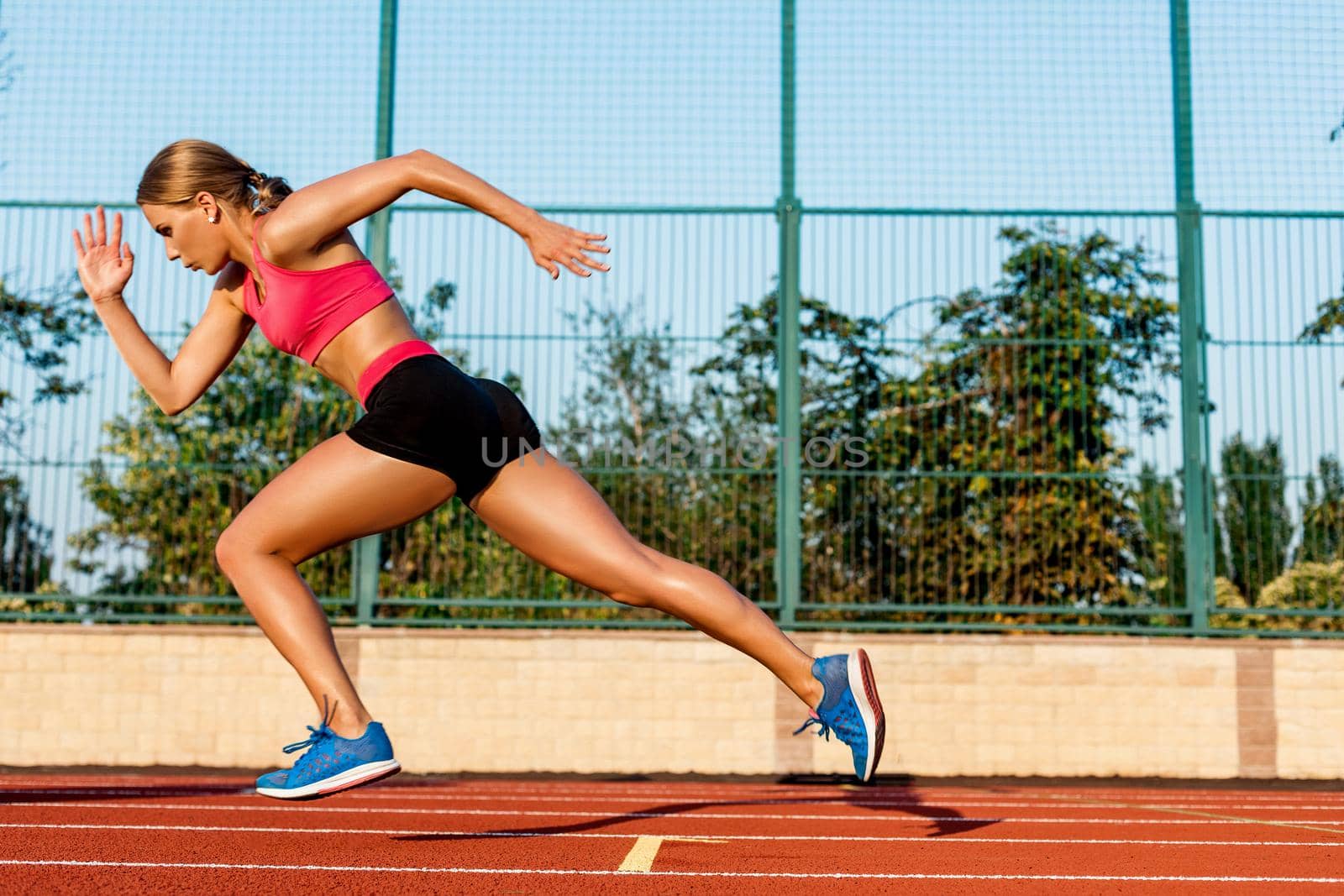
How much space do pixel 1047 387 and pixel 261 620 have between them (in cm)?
648

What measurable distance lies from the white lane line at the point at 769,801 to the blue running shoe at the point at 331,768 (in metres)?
3.04

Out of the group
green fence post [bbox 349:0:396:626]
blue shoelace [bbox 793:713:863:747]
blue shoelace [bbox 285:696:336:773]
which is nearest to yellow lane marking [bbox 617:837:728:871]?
blue shoelace [bbox 793:713:863:747]

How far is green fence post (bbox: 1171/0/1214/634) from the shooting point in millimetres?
8617

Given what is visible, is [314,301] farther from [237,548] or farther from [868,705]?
[868,705]

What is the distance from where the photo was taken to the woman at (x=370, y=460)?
319 centimetres

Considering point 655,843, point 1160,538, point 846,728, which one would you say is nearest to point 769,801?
point 655,843

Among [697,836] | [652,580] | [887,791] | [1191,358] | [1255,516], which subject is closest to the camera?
[652,580]

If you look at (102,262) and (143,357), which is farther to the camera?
(102,262)

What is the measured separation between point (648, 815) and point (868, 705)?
7.07ft

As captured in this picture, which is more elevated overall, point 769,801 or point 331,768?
point 331,768

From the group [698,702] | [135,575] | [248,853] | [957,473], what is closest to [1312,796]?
[957,473]

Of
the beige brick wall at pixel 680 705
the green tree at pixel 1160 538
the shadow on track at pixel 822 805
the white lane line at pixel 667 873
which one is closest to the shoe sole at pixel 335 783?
the white lane line at pixel 667 873

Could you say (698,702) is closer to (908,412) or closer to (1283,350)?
(908,412)

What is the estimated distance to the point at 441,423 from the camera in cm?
319
